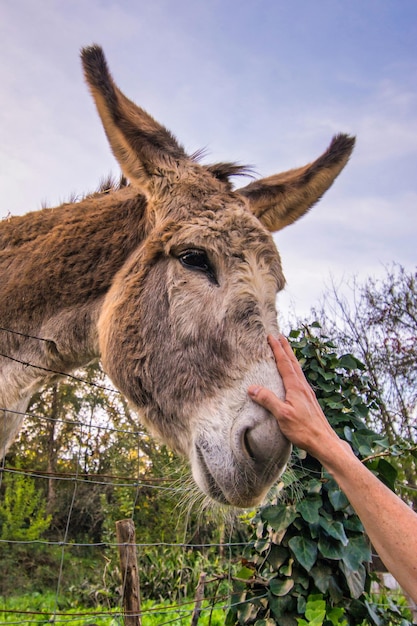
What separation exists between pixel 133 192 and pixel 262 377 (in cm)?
170

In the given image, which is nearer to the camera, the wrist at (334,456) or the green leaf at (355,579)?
the wrist at (334,456)

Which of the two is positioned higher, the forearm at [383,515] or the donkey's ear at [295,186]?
the donkey's ear at [295,186]

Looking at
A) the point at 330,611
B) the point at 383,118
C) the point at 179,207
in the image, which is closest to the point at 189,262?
the point at 179,207

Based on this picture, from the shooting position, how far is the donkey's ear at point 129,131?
92.1 inches

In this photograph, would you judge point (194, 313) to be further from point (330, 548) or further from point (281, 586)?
point (281, 586)

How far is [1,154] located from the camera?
6059 mm

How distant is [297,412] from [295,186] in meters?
1.79

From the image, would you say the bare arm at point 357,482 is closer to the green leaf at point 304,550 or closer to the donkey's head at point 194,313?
the donkey's head at point 194,313

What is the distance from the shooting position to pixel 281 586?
103 inches

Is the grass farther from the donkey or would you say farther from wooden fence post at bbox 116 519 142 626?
the donkey

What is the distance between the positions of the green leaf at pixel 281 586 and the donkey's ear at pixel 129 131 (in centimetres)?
233

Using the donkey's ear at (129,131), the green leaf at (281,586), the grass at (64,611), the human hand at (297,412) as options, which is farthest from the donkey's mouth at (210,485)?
the grass at (64,611)

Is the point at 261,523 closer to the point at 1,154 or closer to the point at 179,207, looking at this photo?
the point at 179,207

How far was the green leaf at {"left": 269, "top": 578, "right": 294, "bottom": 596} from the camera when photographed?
8.39 ft
